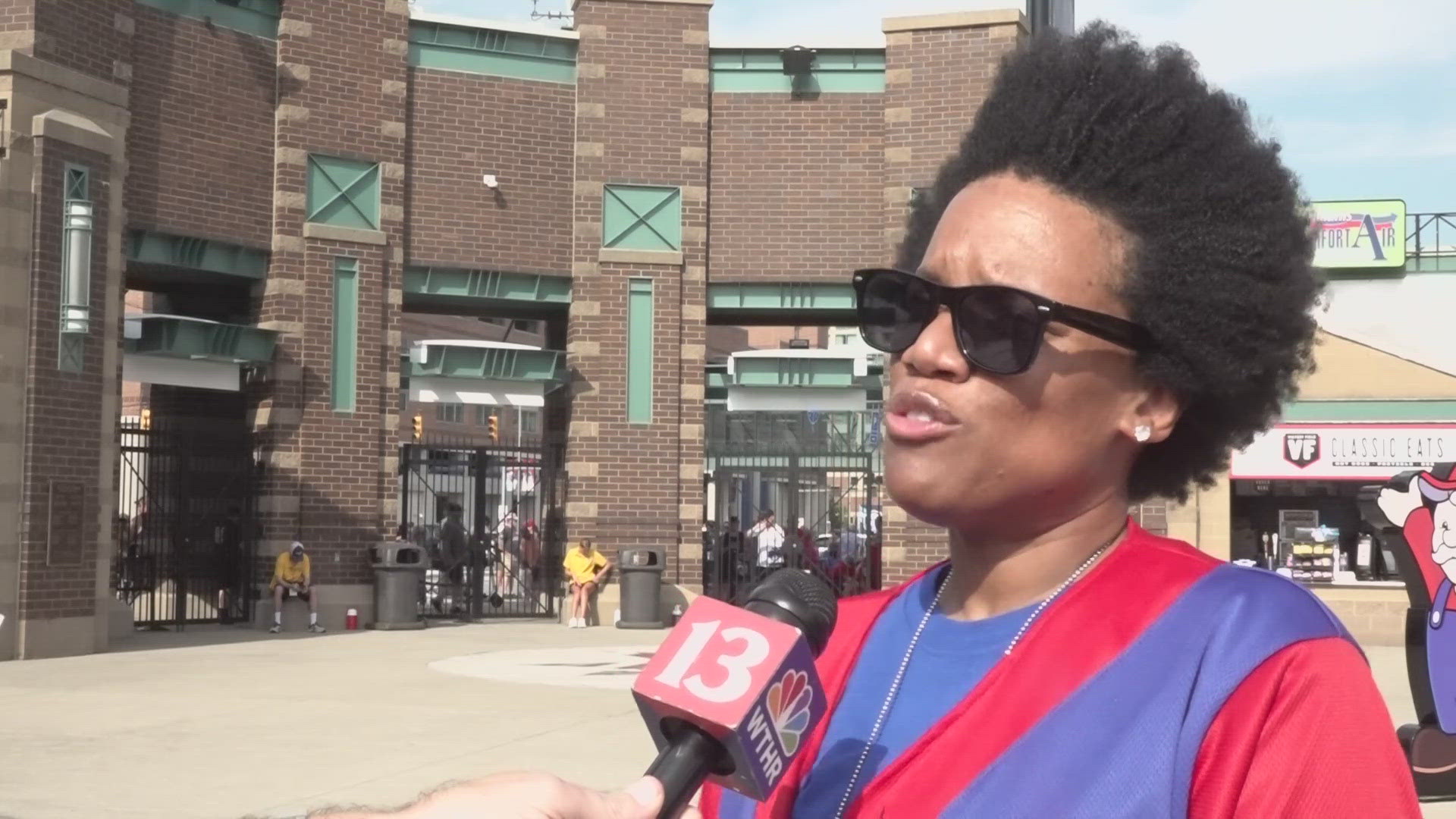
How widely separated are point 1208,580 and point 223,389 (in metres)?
20.2

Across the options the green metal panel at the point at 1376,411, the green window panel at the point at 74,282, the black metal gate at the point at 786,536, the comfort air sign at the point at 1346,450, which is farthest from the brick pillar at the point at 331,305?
the green metal panel at the point at 1376,411

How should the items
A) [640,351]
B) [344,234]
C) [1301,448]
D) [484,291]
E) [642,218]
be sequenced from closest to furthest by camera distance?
[344,234] → [484,291] → [640,351] → [642,218] → [1301,448]

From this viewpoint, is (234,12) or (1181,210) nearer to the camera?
(1181,210)

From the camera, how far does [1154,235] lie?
2406 millimetres

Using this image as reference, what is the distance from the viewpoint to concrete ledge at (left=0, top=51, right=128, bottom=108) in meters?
16.4

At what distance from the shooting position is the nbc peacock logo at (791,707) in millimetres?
1983

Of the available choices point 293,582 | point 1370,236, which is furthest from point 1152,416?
point 1370,236

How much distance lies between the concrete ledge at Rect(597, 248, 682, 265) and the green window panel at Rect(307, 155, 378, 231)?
10.7 feet

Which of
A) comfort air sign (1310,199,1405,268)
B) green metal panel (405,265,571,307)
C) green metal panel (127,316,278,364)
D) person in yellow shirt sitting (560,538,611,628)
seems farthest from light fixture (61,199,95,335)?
comfort air sign (1310,199,1405,268)

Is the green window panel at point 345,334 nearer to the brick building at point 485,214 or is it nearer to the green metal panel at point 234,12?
the brick building at point 485,214

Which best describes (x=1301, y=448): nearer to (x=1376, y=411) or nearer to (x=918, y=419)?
(x=1376, y=411)

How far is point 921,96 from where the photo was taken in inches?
903

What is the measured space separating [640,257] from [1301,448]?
11.3 metres

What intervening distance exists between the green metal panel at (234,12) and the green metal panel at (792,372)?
7810 millimetres
